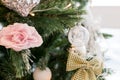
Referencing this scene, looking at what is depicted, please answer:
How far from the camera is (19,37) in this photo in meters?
0.51

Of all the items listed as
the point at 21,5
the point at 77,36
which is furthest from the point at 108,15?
the point at 21,5

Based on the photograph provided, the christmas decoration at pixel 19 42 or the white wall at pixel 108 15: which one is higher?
the christmas decoration at pixel 19 42

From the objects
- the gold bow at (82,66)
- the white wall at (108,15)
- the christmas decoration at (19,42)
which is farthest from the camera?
the white wall at (108,15)

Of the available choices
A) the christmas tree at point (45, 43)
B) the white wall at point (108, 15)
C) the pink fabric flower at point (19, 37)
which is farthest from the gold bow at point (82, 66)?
the white wall at point (108, 15)

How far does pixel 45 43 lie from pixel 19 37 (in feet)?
0.44

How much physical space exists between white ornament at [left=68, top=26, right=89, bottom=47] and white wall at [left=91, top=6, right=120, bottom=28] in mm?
1212

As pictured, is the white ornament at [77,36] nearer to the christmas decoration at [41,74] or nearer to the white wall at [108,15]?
the christmas decoration at [41,74]

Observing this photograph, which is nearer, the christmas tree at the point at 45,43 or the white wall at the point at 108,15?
the christmas tree at the point at 45,43

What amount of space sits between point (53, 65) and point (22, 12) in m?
0.17

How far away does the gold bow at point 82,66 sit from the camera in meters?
0.62

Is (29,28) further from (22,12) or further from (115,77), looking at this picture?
(115,77)

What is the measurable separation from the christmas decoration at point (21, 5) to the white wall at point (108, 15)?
132 centimetres

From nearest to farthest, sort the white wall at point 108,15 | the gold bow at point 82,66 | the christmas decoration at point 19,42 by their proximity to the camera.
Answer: the christmas decoration at point 19,42, the gold bow at point 82,66, the white wall at point 108,15

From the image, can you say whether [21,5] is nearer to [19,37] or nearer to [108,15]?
[19,37]
